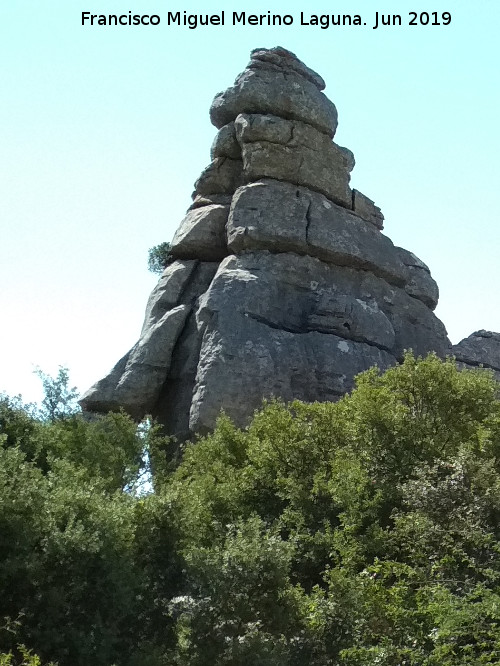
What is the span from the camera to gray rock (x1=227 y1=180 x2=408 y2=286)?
33.2 m

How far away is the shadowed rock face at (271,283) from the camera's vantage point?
98.4 feet

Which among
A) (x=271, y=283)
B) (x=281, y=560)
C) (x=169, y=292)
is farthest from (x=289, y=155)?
(x=281, y=560)

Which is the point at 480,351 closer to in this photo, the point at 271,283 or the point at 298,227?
the point at 298,227

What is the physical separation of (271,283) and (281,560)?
1763 cm

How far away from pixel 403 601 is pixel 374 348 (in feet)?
58.1

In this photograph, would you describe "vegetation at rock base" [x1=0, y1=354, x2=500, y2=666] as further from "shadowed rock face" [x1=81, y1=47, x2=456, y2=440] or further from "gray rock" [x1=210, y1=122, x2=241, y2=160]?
"gray rock" [x1=210, y1=122, x2=241, y2=160]

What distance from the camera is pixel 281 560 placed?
15492 millimetres

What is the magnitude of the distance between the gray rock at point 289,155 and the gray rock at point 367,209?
1.53 ft

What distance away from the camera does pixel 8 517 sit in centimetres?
1442

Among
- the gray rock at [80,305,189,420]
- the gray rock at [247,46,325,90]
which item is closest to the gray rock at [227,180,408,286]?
the gray rock at [80,305,189,420]

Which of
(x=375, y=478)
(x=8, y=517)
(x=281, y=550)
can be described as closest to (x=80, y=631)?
(x=8, y=517)

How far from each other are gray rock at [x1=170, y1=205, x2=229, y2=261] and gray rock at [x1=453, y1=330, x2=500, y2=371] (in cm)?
1105

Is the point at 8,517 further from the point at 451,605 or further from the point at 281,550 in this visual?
the point at 451,605

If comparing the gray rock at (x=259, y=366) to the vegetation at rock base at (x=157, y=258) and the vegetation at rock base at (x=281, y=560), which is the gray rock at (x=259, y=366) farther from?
the vegetation at rock base at (x=157, y=258)
